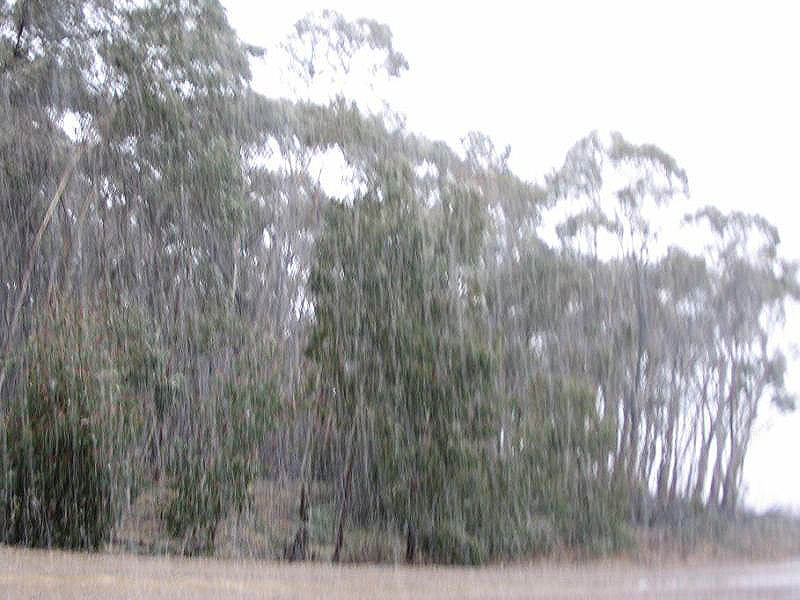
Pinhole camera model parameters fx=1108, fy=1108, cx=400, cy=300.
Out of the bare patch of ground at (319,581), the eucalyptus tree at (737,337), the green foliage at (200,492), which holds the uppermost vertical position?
the eucalyptus tree at (737,337)

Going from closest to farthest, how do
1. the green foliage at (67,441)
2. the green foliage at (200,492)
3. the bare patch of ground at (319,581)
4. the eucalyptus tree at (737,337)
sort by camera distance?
the bare patch of ground at (319,581) → the green foliage at (67,441) → the green foliage at (200,492) → the eucalyptus tree at (737,337)

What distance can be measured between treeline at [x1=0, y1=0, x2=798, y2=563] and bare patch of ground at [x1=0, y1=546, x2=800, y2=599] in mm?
3600

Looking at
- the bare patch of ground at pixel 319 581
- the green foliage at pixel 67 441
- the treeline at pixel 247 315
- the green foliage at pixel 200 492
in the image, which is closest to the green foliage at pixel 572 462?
the treeline at pixel 247 315

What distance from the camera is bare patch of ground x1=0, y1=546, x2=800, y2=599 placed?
12.8 meters

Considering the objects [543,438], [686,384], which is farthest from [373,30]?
[686,384]

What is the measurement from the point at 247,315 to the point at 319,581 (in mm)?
12820

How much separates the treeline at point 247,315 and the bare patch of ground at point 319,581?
3.60 metres

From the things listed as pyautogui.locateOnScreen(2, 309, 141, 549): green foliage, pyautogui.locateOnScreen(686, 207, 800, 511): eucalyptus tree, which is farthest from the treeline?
pyautogui.locateOnScreen(686, 207, 800, 511): eucalyptus tree

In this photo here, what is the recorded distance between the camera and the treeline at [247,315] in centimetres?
2175

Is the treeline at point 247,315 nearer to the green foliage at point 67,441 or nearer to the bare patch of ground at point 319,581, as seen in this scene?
the green foliage at point 67,441

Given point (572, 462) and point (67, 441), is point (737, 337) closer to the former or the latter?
point (572, 462)

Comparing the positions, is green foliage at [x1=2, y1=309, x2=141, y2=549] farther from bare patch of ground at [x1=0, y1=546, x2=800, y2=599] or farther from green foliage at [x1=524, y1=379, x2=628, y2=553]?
green foliage at [x1=524, y1=379, x2=628, y2=553]

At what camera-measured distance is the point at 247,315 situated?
27984 millimetres

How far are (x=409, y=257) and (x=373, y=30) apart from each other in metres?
8.33
